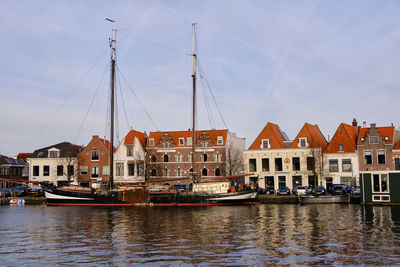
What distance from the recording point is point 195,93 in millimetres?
66125

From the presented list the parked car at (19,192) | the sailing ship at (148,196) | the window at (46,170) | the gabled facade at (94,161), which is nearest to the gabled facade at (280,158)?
the sailing ship at (148,196)

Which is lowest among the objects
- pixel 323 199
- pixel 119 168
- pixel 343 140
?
pixel 323 199

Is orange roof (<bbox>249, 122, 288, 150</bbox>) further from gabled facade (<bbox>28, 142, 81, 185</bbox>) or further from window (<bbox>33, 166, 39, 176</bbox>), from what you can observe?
window (<bbox>33, 166, 39, 176</bbox>)

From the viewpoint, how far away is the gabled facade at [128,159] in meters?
83.6

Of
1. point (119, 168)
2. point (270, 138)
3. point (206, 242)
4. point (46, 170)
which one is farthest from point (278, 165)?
point (206, 242)

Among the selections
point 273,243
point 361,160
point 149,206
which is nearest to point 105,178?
point 149,206

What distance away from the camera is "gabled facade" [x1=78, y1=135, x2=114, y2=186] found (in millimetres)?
86438

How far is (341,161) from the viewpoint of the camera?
7306cm

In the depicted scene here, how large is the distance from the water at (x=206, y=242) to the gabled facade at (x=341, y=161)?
38.5 meters

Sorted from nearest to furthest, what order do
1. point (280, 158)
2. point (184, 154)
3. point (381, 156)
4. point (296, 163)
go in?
point (381, 156)
point (296, 163)
point (280, 158)
point (184, 154)

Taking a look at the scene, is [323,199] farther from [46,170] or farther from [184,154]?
[46,170]

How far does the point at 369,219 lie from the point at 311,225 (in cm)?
728

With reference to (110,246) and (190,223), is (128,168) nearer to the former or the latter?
(190,223)

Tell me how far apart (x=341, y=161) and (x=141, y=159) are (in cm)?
3830
